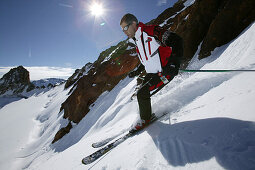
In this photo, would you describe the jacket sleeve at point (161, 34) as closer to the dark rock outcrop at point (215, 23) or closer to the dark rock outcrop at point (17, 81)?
the dark rock outcrop at point (215, 23)

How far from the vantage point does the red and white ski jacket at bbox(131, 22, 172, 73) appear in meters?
3.35

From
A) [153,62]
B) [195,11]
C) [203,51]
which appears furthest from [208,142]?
[195,11]

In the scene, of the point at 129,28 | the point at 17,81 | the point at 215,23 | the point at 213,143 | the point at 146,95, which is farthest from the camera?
the point at 17,81

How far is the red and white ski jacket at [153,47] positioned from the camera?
335cm

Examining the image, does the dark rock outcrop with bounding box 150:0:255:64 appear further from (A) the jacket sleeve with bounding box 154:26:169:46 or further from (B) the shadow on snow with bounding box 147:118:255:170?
(B) the shadow on snow with bounding box 147:118:255:170

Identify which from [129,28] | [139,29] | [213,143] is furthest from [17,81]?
[213,143]

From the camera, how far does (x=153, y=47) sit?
3580mm

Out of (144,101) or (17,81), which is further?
(17,81)

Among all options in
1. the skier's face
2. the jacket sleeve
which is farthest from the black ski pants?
the skier's face

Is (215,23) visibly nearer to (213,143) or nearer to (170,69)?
(170,69)

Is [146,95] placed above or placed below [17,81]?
below

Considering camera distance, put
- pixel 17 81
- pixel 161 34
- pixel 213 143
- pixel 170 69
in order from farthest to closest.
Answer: pixel 17 81 → pixel 161 34 → pixel 170 69 → pixel 213 143

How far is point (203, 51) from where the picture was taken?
25.6 ft

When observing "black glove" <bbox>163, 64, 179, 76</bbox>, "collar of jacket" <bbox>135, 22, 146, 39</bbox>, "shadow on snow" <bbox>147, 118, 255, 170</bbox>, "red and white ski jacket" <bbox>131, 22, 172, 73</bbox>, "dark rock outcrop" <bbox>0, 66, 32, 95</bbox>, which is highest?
"dark rock outcrop" <bbox>0, 66, 32, 95</bbox>
